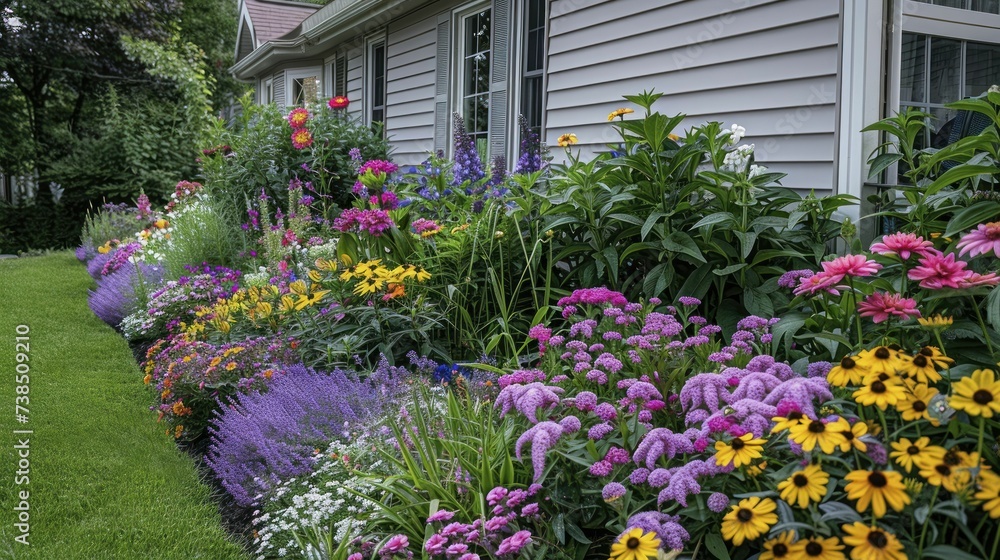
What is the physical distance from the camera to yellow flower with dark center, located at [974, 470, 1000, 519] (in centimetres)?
114

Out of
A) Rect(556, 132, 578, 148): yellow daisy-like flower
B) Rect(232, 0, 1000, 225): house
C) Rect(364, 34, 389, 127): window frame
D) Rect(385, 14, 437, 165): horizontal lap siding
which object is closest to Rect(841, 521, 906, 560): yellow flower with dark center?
Rect(232, 0, 1000, 225): house

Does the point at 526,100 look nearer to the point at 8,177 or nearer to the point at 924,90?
the point at 924,90

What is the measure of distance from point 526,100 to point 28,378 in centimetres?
403

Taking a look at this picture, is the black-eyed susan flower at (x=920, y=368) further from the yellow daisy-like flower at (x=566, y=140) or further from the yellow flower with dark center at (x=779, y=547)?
the yellow daisy-like flower at (x=566, y=140)

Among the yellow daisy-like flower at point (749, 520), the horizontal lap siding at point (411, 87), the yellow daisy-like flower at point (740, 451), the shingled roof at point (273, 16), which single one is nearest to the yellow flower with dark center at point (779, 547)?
the yellow daisy-like flower at point (749, 520)

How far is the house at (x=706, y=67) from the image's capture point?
10.2 ft

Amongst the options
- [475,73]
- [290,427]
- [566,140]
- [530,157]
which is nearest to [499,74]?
[475,73]

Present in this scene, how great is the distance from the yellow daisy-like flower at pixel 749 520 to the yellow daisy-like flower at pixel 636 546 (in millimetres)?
132

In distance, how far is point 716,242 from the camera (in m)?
2.99

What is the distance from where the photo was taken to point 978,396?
48.4 inches

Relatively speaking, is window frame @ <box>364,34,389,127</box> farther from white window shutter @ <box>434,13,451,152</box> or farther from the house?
white window shutter @ <box>434,13,451,152</box>

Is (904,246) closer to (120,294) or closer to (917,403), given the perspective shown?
(917,403)

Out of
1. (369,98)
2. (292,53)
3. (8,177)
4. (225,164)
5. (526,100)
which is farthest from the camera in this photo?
(8,177)

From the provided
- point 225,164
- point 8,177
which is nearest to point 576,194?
point 225,164
